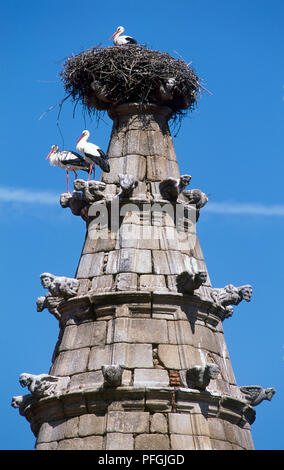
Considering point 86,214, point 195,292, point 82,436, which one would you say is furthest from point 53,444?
point 86,214

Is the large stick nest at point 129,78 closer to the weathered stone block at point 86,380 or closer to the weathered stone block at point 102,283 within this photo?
the weathered stone block at point 102,283

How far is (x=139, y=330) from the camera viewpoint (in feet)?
34.7

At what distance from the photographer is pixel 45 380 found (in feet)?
34.6

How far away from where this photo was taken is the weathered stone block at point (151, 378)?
1006cm

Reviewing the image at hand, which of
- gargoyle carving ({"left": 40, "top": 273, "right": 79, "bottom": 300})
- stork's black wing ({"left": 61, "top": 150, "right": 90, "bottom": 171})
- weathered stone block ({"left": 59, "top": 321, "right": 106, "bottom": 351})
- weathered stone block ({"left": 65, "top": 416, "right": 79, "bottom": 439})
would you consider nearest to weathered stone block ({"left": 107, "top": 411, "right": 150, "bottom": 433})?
weathered stone block ({"left": 65, "top": 416, "right": 79, "bottom": 439})

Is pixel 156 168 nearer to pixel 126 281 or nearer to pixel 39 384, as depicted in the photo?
pixel 126 281

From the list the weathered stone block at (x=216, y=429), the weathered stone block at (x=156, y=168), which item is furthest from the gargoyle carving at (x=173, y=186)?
the weathered stone block at (x=216, y=429)

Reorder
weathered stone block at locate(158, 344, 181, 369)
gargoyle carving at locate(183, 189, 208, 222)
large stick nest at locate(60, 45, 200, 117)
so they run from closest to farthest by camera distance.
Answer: weathered stone block at locate(158, 344, 181, 369) < gargoyle carving at locate(183, 189, 208, 222) < large stick nest at locate(60, 45, 200, 117)

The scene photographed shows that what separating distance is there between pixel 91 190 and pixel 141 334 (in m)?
2.56

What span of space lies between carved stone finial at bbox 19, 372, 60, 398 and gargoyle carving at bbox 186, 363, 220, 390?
1778 mm

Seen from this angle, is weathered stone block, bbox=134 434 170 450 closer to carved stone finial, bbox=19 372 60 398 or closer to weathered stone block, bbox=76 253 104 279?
carved stone finial, bbox=19 372 60 398

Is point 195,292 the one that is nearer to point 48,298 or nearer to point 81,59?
point 48,298

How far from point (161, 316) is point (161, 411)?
1351mm

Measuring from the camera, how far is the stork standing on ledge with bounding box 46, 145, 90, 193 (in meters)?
13.1
